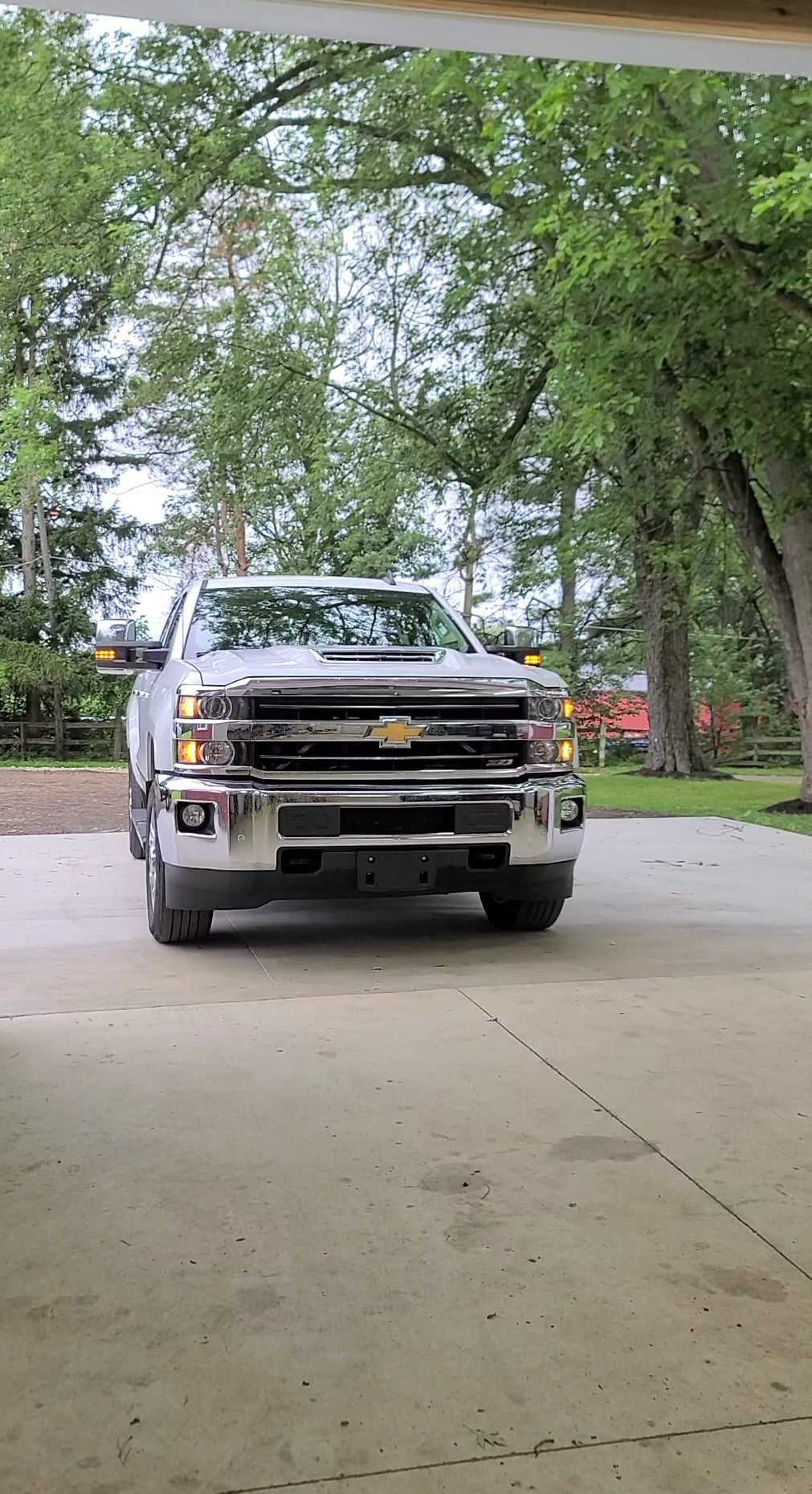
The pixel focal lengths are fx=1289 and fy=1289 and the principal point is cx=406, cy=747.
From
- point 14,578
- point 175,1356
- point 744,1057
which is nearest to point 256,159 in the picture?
point 744,1057

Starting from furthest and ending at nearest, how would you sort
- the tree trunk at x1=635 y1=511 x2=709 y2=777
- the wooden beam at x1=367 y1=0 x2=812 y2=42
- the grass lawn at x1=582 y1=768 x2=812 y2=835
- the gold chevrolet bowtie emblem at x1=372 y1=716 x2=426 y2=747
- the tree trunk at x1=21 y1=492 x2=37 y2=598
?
the tree trunk at x1=21 y1=492 x2=37 y2=598 → the tree trunk at x1=635 y1=511 x2=709 y2=777 → the grass lawn at x1=582 y1=768 x2=812 y2=835 → the gold chevrolet bowtie emblem at x1=372 y1=716 x2=426 y2=747 → the wooden beam at x1=367 y1=0 x2=812 y2=42

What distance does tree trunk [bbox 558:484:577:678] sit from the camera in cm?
2005

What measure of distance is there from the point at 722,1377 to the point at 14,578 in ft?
96.7

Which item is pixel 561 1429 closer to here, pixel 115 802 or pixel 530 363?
pixel 115 802

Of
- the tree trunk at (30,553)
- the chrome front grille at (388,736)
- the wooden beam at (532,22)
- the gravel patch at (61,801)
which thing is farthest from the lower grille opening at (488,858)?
the tree trunk at (30,553)

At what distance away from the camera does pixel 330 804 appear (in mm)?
5660

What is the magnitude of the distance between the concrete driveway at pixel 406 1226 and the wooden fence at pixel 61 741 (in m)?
18.8

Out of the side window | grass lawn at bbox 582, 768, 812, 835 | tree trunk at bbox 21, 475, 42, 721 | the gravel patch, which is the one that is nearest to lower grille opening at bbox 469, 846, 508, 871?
the side window

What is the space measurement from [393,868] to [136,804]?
9.52ft

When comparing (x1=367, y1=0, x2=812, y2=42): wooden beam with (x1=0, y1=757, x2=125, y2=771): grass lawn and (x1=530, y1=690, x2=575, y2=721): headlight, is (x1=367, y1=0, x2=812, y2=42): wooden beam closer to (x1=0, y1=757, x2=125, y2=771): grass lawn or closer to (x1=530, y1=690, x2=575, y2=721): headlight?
(x1=530, y1=690, x2=575, y2=721): headlight

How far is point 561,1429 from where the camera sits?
7.27 ft

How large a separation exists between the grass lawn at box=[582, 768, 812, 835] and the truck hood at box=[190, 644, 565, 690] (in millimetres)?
6052

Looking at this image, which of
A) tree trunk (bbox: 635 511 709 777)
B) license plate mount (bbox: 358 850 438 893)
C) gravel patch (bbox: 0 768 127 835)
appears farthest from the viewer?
tree trunk (bbox: 635 511 709 777)

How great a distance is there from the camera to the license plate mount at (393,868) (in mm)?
5695
